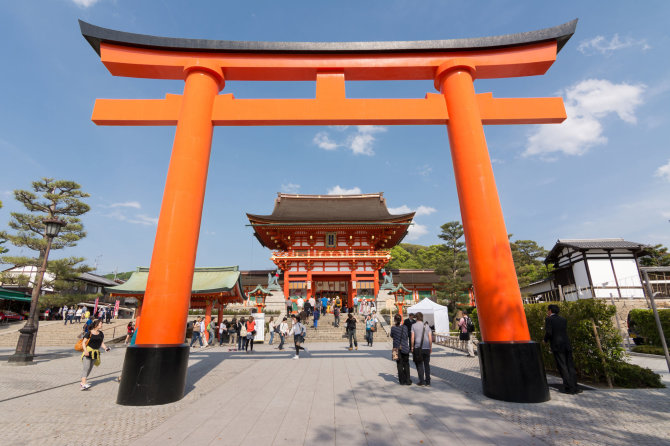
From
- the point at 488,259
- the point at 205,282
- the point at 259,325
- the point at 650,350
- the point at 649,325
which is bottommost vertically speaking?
the point at 650,350

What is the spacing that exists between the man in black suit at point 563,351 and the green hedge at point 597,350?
0.99m

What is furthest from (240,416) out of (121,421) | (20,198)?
(20,198)

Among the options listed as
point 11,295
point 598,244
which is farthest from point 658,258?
point 11,295

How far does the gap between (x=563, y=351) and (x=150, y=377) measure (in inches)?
259

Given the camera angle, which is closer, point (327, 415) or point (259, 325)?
point (327, 415)

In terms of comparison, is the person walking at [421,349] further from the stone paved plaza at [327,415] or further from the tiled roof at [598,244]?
the tiled roof at [598,244]

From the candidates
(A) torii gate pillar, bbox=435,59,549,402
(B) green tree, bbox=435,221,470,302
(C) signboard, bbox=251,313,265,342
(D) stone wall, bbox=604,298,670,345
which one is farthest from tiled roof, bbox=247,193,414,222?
(A) torii gate pillar, bbox=435,59,549,402

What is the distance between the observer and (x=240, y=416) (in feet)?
13.2

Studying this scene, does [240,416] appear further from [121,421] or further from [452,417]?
[452,417]

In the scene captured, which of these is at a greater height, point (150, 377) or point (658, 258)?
point (658, 258)

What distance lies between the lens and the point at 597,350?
5.79 metres

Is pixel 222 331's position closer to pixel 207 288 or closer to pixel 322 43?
pixel 207 288

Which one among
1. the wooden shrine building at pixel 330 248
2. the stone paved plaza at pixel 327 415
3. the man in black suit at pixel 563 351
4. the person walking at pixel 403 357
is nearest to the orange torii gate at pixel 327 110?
the stone paved plaza at pixel 327 415

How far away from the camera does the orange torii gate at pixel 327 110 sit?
4965 mm
